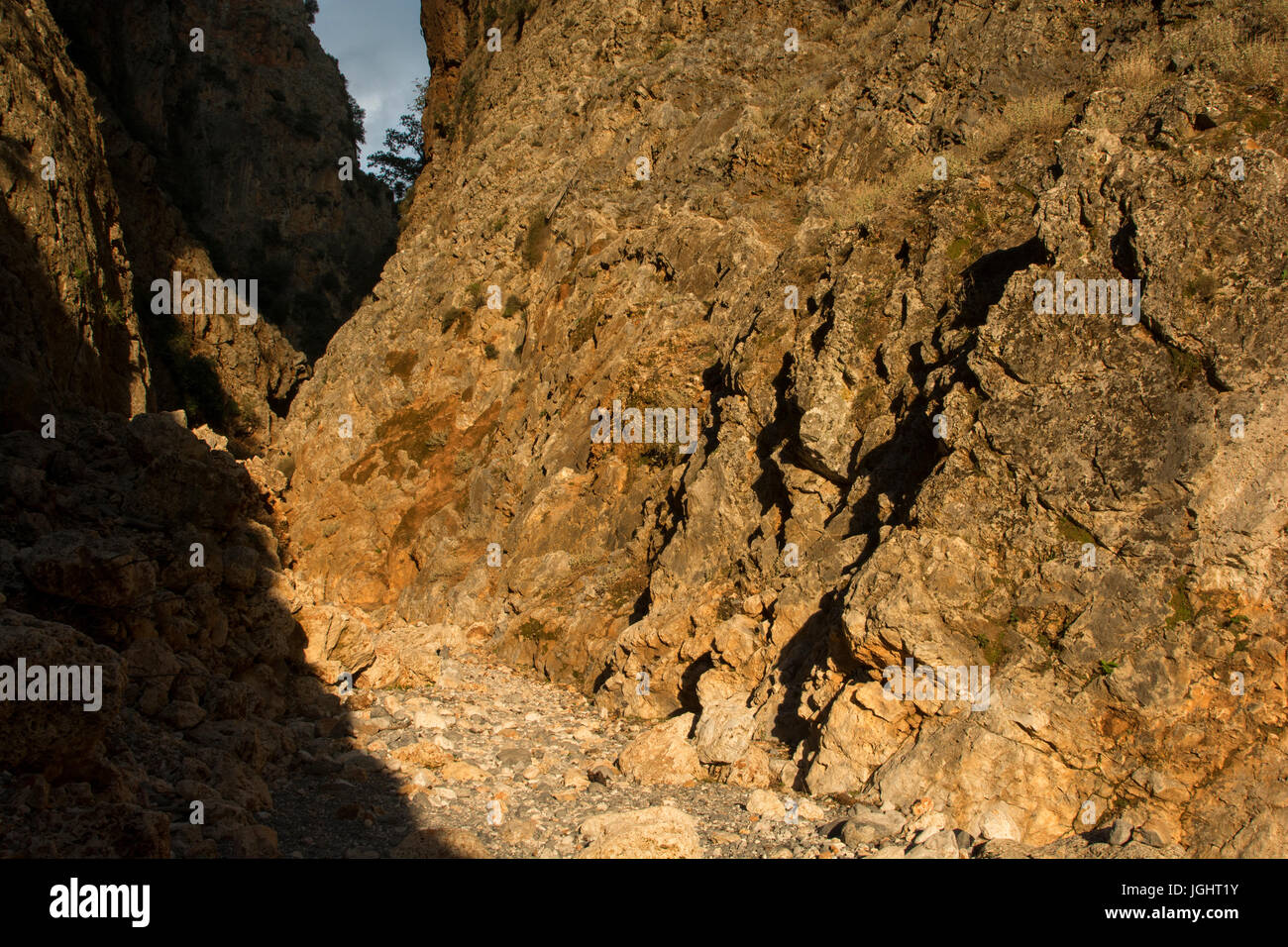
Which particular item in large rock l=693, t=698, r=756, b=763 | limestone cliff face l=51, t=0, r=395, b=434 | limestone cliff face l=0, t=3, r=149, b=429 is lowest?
large rock l=693, t=698, r=756, b=763

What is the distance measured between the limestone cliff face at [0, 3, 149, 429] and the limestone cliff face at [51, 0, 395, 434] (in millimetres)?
7311

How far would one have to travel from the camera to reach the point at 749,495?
11445 mm

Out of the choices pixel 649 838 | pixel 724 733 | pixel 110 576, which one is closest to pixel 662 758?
pixel 724 733

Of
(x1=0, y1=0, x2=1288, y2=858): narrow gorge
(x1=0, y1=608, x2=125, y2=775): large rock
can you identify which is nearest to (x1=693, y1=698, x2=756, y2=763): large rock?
(x1=0, y1=0, x2=1288, y2=858): narrow gorge

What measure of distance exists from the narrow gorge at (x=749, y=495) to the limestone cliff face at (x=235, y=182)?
7.60 meters

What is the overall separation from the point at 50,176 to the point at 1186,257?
59.5ft

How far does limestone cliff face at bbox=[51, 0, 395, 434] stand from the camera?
27.7 meters

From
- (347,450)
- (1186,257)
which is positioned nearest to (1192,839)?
(1186,257)

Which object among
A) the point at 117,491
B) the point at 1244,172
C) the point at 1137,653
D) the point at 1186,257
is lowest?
the point at 1137,653

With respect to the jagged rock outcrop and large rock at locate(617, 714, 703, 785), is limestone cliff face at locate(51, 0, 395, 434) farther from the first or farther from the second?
large rock at locate(617, 714, 703, 785)

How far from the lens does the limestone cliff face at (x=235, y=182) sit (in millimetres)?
27719

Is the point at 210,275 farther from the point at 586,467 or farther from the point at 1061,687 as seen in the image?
the point at 1061,687

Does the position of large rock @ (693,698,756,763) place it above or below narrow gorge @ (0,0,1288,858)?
below

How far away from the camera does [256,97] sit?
125 ft
